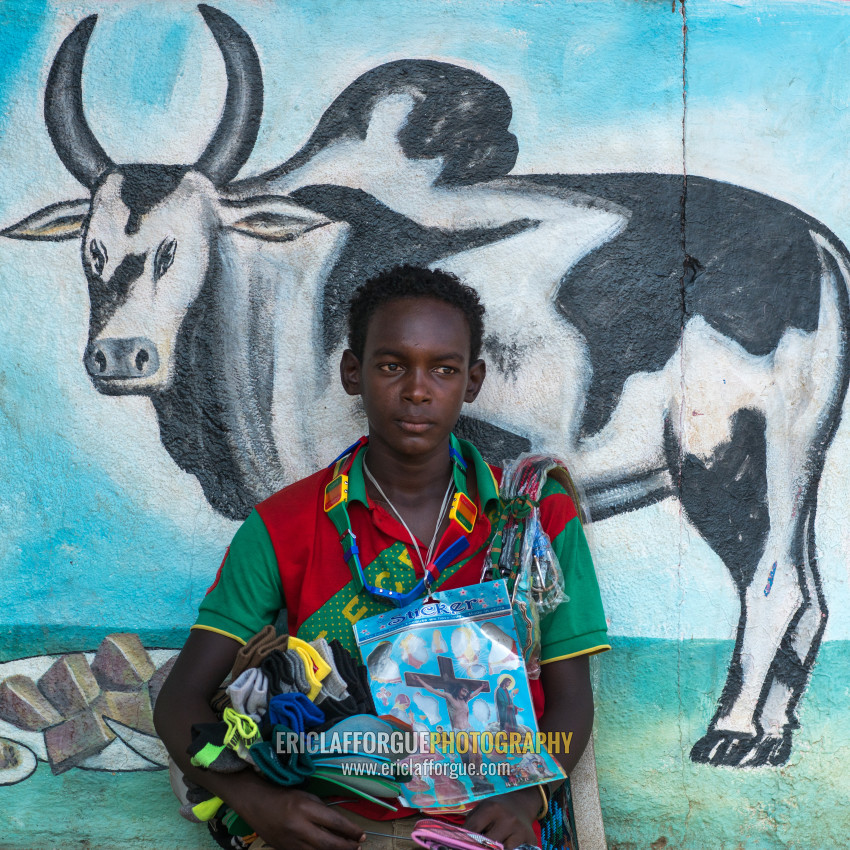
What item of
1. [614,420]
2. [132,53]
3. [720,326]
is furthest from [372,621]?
[132,53]

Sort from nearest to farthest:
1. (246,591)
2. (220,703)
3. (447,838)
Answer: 1. (447,838)
2. (220,703)
3. (246,591)

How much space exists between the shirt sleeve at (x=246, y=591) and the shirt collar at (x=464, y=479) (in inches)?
9.3

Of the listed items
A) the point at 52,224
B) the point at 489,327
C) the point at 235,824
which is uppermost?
the point at 52,224

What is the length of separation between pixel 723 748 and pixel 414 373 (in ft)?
4.75

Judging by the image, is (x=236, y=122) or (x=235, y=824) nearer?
(x=235, y=824)

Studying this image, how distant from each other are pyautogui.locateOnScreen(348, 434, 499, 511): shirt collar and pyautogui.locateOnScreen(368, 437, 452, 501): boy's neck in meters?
0.04

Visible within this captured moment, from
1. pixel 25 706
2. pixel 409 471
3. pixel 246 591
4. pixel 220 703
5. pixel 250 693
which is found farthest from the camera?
pixel 25 706

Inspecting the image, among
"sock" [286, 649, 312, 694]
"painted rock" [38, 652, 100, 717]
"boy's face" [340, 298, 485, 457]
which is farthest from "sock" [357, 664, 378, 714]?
"painted rock" [38, 652, 100, 717]

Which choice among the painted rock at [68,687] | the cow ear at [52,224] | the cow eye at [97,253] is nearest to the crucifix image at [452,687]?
the painted rock at [68,687]

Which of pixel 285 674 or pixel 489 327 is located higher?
pixel 489 327

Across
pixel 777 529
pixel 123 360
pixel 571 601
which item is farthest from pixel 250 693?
pixel 777 529

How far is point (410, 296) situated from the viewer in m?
2.07

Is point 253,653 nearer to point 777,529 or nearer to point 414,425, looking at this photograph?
point 414,425

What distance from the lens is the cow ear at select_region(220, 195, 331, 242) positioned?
2.56m
